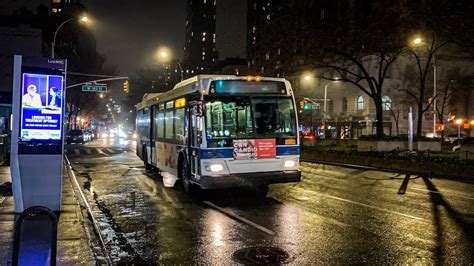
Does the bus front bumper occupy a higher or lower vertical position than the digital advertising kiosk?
lower

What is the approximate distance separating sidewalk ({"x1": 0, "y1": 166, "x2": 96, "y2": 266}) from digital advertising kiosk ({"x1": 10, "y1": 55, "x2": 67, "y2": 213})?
0.61m

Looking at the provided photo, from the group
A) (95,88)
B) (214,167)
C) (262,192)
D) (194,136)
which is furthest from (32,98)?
(95,88)

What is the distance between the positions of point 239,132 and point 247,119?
0.41 m

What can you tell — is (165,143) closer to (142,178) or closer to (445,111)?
(142,178)

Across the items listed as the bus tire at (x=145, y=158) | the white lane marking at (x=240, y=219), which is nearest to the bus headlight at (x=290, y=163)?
the white lane marking at (x=240, y=219)

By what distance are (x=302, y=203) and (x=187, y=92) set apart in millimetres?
4421

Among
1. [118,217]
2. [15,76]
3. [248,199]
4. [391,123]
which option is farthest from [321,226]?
[391,123]

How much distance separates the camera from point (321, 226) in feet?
30.0

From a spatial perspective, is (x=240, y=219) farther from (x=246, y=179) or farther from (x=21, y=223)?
(x=21, y=223)

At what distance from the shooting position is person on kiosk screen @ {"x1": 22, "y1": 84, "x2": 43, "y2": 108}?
9.51 metres

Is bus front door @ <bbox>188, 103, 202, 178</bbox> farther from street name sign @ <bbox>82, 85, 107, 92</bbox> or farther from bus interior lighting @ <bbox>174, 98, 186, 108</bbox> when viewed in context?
street name sign @ <bbox>82, 85, 107, 92</bbox>

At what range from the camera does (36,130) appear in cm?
961

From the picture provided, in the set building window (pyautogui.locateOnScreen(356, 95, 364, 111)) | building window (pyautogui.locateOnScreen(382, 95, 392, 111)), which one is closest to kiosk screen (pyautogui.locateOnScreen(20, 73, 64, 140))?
building window (pyautogui.locateOnScreen(382, 95, 392, 111))

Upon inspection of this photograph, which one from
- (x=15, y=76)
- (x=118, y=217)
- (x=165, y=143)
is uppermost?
(x=15, y=76)
